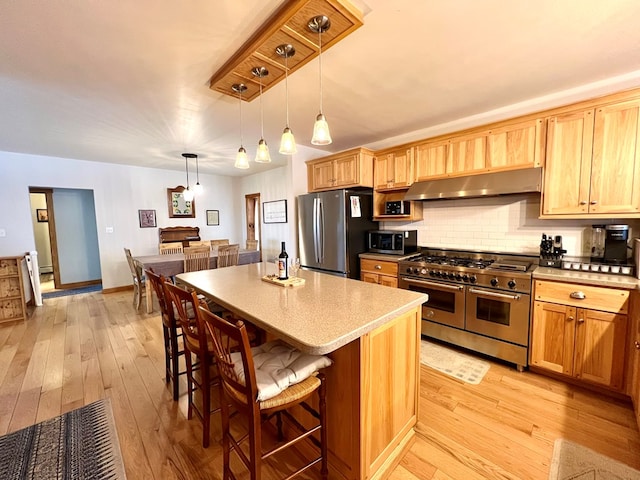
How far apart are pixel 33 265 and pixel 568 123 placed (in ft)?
23.4

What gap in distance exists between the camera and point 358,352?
49.5 inches

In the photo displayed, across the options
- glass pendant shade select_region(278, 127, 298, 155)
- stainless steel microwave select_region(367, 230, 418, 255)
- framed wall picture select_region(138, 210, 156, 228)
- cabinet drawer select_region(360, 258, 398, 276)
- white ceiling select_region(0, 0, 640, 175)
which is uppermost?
white ceiling select_region(0, 0, 640, 175)

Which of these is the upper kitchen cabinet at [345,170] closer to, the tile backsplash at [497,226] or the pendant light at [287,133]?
the tile backsplash at [497,226]

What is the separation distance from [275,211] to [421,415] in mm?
4857

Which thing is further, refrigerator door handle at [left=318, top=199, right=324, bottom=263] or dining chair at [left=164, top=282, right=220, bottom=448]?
refrigerator door handle at [left=318, top=199, right=324, bottom=263]

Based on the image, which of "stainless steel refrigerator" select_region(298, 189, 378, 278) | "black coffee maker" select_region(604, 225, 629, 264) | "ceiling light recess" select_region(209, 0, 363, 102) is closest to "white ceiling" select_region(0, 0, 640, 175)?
"ceiling light recess" select_region(209, 0, 363, 102)

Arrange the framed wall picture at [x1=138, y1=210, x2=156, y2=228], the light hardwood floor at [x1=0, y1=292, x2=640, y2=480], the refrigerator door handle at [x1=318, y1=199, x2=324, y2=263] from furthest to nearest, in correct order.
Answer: the framed wall picture at [x1=138, y1=210, x2=156, y2=228] → the refrigerator door handle at [x1=318, y1=199, x2=324, y2=263] → the light hardwood floor at [x1=0, y1=292, x2=640, y2=480]

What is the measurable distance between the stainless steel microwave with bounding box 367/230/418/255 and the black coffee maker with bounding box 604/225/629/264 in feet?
5.67

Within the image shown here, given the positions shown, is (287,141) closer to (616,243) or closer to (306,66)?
(306,66)

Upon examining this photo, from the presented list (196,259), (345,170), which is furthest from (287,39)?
(196,259)

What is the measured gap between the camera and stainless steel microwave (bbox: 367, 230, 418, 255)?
3379 mm

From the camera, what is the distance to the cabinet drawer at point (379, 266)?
3.18 m

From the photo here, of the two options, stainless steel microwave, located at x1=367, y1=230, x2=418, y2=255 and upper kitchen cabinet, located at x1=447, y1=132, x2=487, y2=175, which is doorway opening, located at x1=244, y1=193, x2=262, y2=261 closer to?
stainless steel microwave, located at x1=367, y1=230, x2=418, y2=255

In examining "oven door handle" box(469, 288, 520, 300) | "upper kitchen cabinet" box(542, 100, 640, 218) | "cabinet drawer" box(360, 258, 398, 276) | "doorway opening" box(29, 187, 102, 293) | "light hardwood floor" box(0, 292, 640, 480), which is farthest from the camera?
"doorway opening" box(29, 187, 102, 293)
